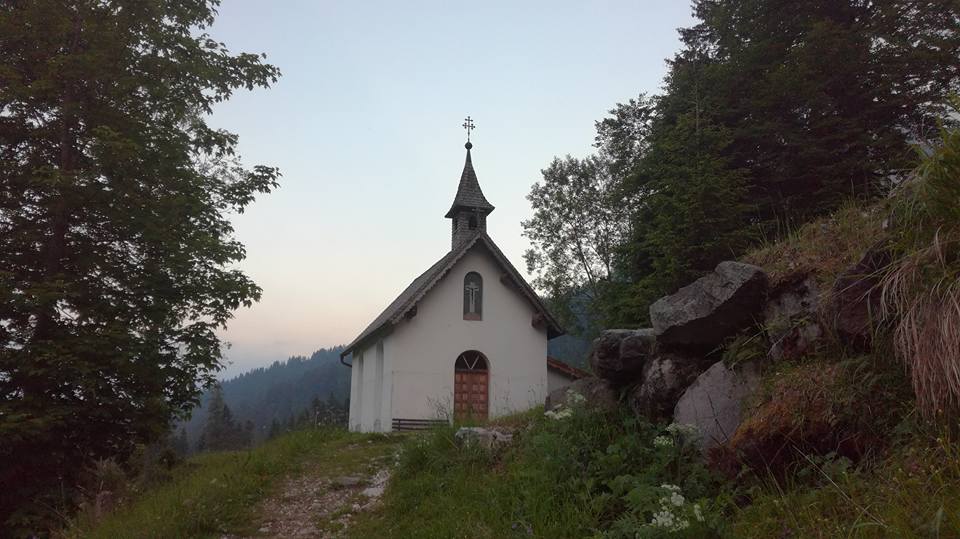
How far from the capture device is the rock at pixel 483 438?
7723 mm

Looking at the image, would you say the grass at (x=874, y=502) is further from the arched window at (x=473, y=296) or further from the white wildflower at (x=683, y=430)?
the arched window at (x=473, y=296)

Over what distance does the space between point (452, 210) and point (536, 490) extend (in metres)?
19.6

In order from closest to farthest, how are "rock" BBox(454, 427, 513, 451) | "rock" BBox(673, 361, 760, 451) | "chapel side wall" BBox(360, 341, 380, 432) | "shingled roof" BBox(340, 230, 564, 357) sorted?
"rock" BBox(673, 361, 760, 451) < "rock" BBox(454, 427, 513, 451) < "shingled roof" BBox(340, 230, 564, 357) < "chapel side wall" BBox(360, 341, 380, 432)

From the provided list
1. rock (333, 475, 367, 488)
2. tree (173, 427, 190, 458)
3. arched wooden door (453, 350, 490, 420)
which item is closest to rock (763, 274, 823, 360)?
rock (333, 475, 367, 488)

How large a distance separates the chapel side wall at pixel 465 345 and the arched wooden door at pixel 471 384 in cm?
22

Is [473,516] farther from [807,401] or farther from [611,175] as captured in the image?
[611,175]

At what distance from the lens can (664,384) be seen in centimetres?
661

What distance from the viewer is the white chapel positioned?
19688 mm

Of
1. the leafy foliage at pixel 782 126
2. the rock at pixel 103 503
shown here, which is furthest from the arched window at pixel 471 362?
the rock at pixel 103 503

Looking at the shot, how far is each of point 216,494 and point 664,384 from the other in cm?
579

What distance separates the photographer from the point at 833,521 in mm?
3908

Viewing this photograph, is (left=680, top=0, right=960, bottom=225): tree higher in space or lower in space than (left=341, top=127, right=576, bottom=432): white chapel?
higher

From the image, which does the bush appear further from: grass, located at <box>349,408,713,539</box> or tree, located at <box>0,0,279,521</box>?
tree, located at <box>0,0,279,521</box>

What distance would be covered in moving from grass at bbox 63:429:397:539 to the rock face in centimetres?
454
